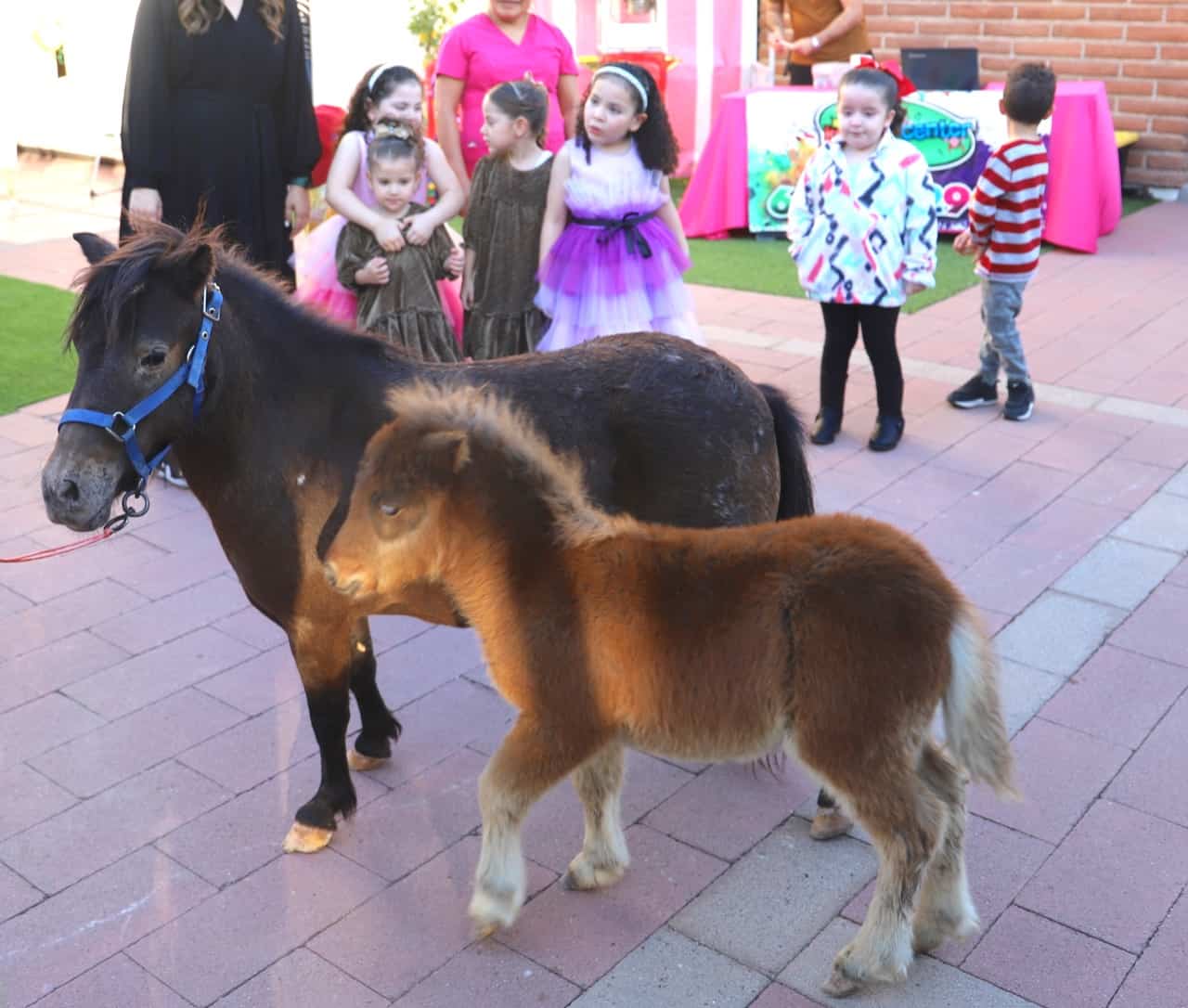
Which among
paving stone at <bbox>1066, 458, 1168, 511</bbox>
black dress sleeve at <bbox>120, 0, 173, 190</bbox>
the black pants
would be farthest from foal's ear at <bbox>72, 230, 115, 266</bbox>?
paving stone at <bbox>1066, 458, 1168, 511</bbox>

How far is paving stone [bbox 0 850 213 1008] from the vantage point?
3008 millimetres

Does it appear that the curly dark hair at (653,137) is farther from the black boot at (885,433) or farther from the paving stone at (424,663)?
the paving stone at (424,663)

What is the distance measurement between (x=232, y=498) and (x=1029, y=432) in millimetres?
4636

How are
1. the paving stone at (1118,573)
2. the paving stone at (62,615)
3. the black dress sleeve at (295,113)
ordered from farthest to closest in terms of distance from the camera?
the black dress sleeve at (295,113), the paving stone at (1118,573), the paving stone at (62,615)

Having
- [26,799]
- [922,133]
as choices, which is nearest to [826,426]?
[26,799]

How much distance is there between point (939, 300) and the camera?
886 centimetres

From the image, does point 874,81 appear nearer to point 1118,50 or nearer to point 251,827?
point 251,827

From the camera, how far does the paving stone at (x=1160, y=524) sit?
5281mm

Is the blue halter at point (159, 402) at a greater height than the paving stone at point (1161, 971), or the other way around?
the blue halter at point (159, 402)

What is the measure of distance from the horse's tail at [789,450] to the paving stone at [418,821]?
4.21 ft

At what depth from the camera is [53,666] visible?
14.6ft

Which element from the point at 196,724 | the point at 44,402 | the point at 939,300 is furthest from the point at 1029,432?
the point at 44,402

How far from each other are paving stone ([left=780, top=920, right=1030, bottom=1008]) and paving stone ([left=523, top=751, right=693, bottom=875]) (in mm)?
728

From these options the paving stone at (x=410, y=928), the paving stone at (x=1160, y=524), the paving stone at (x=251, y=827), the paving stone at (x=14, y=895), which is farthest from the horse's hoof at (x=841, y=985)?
the paving stone at (x=1160, y=524)
